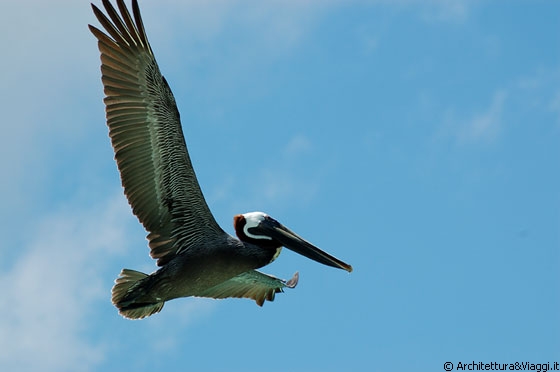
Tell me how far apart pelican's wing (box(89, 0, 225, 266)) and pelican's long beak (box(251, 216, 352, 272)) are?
572mm

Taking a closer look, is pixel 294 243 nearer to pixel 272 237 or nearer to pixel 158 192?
pixel 272 237

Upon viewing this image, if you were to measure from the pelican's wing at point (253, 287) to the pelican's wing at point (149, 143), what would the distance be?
4.17 ft

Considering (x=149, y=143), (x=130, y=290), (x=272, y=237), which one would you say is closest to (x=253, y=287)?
(x=272, y=237)

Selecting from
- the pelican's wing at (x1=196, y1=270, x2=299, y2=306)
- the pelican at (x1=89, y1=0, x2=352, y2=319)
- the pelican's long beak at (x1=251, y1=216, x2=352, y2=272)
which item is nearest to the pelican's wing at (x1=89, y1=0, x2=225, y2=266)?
the pelican at (x1=89, y1=0, x2=352, y2=319)

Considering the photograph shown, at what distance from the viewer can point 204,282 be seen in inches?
607

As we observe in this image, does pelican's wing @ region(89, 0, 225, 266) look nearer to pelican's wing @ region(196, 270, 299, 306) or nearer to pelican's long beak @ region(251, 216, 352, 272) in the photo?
pelican's long beak @ region(251, 216, 352, 272)

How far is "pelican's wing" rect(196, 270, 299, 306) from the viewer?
16.8 m

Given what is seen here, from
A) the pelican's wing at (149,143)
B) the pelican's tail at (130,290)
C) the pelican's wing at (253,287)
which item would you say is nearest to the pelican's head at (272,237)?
the pelican's wing at (149,143)

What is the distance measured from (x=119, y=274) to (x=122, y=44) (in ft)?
8.90

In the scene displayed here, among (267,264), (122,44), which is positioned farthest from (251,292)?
(122,44)

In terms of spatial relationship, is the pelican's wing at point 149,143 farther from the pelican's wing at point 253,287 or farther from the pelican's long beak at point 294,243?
the pelican's wing at point 253,287

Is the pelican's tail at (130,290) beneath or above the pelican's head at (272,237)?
beneath

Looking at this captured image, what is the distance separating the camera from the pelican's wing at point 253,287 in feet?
55.1

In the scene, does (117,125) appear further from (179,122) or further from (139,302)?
(139,302)
